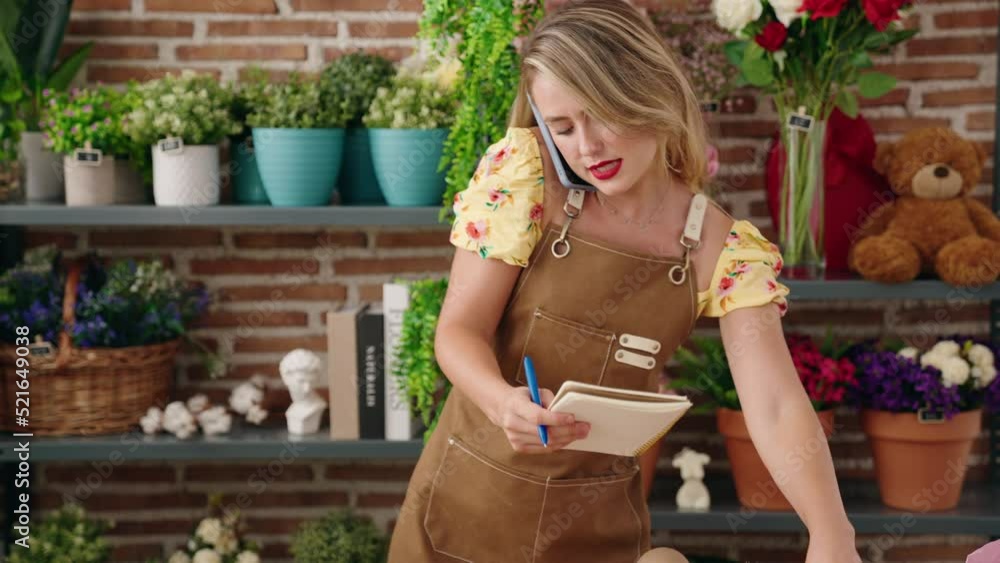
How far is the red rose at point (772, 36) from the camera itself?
2301mm

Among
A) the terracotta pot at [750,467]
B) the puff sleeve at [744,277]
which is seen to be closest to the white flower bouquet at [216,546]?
the terracotta pot at [750,467]

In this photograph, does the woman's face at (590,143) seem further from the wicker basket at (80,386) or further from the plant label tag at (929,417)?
the wicker basket at (80,386)

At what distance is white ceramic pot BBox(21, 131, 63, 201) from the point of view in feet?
8.14

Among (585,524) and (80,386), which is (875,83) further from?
(80,386)

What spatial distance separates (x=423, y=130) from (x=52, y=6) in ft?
3.09

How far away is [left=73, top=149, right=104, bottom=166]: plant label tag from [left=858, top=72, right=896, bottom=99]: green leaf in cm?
172

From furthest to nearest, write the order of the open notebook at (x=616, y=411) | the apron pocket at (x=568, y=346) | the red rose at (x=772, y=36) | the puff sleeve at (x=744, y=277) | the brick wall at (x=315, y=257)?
1. the brick wall at (x=315, y=257)
2. the red rose at (x=772, y=36)
3. the apron pocket at (x=568, y=346)
4. the puff sleeve at (x=744, y=277)
5. the open notebook at (x=616, y=411)

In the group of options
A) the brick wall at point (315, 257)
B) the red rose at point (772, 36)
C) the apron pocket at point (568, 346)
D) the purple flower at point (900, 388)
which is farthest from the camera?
the brick wall at point (315, 257)

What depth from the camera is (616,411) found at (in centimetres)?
131

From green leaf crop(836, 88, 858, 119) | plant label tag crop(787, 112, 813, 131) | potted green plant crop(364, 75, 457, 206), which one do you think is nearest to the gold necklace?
potted green plant crop(364, 75, 457, 206)

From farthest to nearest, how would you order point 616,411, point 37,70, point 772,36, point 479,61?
point 37,70 < point 772,36 < point 479,61 < point 616,411

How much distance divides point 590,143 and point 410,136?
3.30 feet

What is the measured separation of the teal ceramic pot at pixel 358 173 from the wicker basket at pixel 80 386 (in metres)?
0.56

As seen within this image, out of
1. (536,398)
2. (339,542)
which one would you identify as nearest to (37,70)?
(339,542)
